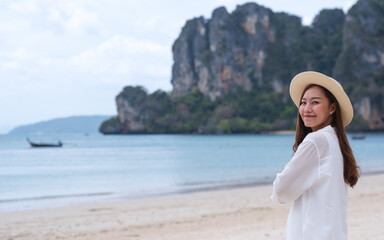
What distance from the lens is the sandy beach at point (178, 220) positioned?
20.6ft

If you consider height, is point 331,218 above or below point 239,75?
below

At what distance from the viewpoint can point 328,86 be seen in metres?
1.83

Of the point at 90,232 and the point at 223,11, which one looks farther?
the point at 223,11

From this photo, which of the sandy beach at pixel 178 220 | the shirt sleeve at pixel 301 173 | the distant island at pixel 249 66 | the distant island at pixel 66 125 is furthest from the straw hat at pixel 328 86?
the distant island at pixel 66 125

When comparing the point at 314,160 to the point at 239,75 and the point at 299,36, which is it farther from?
the point at 299,36

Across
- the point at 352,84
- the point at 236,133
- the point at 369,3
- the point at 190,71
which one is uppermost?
the point at 369,3

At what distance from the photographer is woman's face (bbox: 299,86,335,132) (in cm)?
186

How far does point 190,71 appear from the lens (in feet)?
349

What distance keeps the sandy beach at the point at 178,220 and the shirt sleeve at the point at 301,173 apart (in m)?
4.13

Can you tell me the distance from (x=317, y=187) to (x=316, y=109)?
0.34 m

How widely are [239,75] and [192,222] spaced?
301 feet

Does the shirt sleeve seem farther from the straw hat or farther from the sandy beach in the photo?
the sandy beach

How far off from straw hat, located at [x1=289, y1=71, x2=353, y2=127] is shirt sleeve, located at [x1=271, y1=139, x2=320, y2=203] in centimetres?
27

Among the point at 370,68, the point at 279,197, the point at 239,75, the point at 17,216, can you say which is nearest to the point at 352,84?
the point at 370,68
